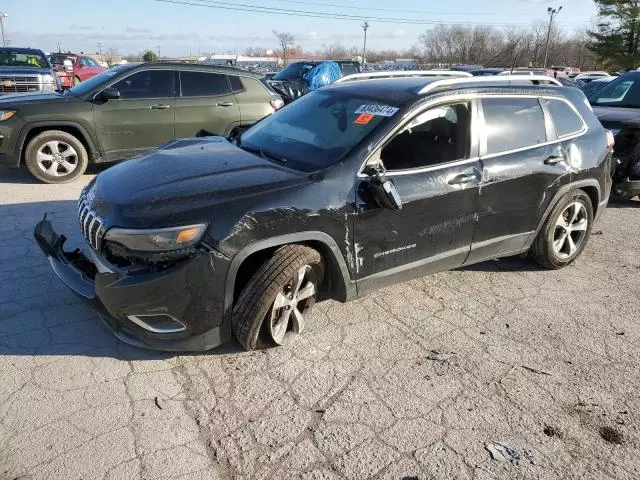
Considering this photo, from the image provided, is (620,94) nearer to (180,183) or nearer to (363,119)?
(363,119)

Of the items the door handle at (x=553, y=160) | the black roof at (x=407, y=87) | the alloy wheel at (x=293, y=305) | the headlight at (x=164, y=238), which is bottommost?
the alloy wheel at (x=293, y=305)

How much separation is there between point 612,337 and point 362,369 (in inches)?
75.1

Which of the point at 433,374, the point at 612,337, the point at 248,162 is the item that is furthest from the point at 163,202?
the point at 612,337

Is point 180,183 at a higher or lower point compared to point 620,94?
lower

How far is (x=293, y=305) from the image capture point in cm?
330

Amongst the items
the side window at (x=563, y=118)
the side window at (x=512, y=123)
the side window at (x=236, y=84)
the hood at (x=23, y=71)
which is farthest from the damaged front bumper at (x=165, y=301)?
the hood at (x=23, y=71)

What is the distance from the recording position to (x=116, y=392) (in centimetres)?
289

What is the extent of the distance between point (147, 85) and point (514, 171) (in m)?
5.50

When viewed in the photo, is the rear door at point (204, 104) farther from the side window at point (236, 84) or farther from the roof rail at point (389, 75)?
the roof rail at point (389, 75)

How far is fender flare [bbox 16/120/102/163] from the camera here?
6.70 m

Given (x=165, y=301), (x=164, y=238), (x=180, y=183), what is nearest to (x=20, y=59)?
(x=180, y=183)

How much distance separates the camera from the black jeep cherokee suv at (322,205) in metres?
2.90

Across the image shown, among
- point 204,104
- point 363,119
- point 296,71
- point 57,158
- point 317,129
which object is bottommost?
point 57,158

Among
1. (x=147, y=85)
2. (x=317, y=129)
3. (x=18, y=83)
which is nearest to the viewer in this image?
(x=317, y=129)
